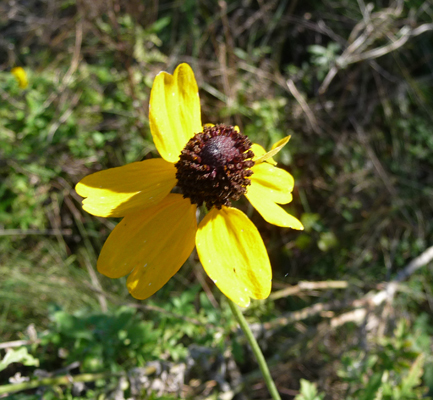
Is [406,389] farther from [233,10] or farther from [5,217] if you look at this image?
[233,10]

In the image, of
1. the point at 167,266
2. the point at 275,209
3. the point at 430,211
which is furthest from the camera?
the point at 430,211

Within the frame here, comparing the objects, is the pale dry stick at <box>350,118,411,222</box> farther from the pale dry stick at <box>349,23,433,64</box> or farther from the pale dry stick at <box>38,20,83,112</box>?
the pale dry stick at <box>38,20,83,112</box>

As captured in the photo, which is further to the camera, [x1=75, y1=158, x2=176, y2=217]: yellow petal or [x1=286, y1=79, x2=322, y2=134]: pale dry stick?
[x1=286, y1=79, x2=322, y2=134]: pale dry stick

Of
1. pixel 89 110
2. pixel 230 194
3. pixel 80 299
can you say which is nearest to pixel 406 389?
pixel 230 194

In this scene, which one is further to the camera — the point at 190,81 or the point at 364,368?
the point at 364,368

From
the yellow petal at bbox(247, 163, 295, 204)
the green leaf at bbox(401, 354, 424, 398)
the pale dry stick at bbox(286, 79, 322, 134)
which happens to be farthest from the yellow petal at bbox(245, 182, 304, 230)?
the pale dry stick at bbox(286, 79, 322, 134)

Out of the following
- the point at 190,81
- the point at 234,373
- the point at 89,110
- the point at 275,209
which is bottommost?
the point at 234,373
